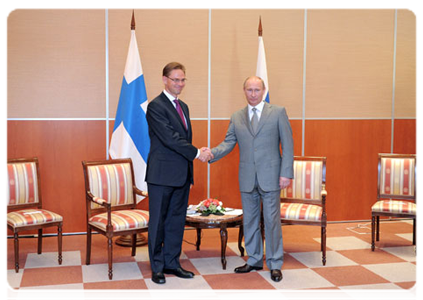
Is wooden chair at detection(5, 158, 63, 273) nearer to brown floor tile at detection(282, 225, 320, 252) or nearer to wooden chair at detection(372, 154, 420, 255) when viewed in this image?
brown floor tile at detection(282, 225, 320, 252)

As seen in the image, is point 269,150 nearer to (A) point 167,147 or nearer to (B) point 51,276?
(A) point 167,147

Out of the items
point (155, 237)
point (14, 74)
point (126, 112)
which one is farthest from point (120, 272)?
point (14, 74)

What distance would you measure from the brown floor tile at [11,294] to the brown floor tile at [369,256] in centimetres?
312

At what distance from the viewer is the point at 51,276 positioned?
4430 millimetres

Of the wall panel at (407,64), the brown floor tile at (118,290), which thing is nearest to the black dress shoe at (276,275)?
the brown floor tile at (118,290)

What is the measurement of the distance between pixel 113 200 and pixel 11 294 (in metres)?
1.38

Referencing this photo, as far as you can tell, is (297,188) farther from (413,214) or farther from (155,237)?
(155,237)

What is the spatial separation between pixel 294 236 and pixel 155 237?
7.33ft

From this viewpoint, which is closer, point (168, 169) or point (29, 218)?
point (168, 169)

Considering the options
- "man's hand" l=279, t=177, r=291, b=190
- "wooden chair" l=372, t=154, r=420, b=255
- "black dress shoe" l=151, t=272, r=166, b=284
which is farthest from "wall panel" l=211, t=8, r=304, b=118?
"black dress shoe" l=151, t=272, r=166, b=284

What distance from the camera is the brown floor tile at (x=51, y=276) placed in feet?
14.0

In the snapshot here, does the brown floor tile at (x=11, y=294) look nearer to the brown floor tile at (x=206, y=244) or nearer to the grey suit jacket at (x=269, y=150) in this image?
the brown floor tile at (x=206, y=244)

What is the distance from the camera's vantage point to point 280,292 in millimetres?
4035

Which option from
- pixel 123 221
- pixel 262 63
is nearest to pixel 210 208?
pixel 123 221
